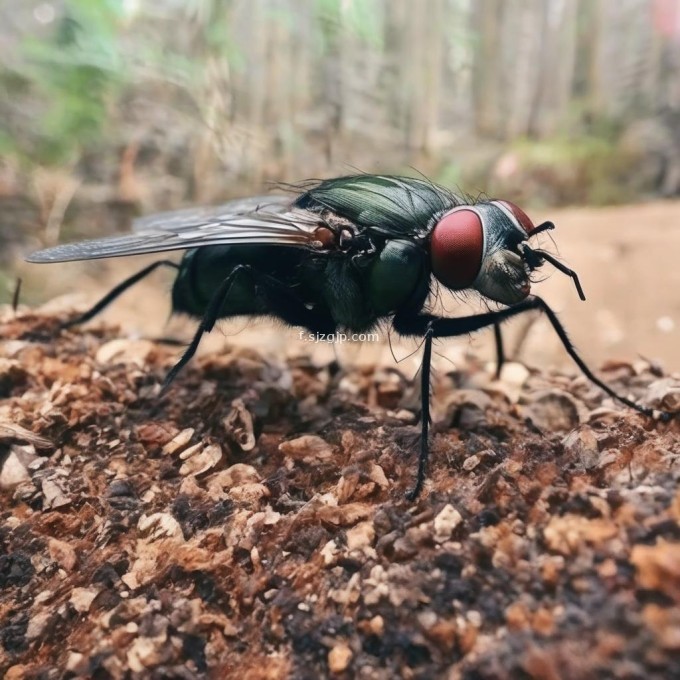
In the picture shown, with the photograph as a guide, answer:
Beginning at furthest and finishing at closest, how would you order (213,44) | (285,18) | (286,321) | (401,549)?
(285,18) < (213,44) < (286,321) < (401,549)

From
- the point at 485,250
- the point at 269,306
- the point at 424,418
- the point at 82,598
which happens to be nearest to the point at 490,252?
the point at 485,250

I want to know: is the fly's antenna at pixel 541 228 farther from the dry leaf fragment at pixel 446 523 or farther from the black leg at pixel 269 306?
the dry leaf fragment at pixel 446 523

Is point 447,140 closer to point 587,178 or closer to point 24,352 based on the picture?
point 587,178

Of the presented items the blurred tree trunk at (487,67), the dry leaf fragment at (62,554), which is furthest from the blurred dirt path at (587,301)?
the blurred tree trunk at (487,67)

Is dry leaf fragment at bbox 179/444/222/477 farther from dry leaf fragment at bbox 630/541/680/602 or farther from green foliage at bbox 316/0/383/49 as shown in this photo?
green foliage at bbox 316/0/383/49

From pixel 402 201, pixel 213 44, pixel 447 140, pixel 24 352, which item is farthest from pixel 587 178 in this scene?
pixel 24 352

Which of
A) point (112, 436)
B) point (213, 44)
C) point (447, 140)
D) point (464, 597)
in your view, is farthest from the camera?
point (447, 140)

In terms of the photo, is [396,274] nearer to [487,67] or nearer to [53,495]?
[53,495]
